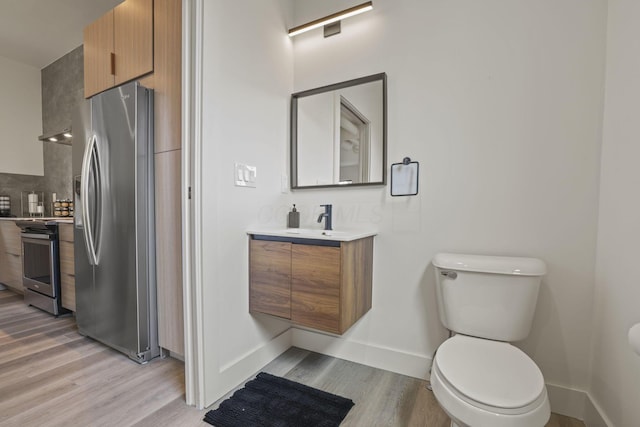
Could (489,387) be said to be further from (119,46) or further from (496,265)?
(119,46)

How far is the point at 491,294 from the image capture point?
1303mm

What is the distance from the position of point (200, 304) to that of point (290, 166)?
1159 mm

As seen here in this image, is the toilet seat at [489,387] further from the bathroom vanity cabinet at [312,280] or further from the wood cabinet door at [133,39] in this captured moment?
the wood cabinet door at [133,39]

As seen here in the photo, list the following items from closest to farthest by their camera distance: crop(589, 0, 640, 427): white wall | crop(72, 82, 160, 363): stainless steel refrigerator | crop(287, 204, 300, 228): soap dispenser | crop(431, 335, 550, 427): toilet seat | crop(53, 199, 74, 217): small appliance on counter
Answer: crop(431, 335, 550, 427): toilet seat < crop(589, 0, 640, 427): white wall < crop(72, 82, 160, 363): stainless steel refrigerator < crop(287, 204, 300, 228): soap dispenser < crop(53, 199, 74, 217): small appliance on counter

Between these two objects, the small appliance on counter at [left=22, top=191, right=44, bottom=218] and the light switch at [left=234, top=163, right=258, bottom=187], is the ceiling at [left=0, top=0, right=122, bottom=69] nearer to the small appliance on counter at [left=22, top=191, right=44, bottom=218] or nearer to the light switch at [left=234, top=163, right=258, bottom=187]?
the small appliance on counter at [left=22, top=191, right=44, bottom=218]

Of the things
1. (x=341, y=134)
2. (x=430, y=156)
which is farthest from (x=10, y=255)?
(x=430, y=156)

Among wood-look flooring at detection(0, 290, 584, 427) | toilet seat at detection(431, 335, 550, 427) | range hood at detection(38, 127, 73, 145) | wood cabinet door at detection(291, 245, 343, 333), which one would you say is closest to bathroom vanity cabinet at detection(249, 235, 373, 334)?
wood cabinet door at detection(291, 245, 343, 333)

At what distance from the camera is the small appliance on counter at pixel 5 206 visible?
347cm

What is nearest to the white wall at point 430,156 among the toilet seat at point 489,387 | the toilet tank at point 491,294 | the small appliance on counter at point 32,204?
the toilet tank at point 491,294

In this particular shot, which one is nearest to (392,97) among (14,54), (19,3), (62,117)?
(19,3)

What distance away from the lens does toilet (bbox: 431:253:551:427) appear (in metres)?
0.85

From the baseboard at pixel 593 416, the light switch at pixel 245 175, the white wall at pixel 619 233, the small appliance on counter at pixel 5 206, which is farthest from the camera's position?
the small appliance on counter at pixel 5 206

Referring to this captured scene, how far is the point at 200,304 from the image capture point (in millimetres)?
1396

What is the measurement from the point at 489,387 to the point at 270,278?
1177mm
